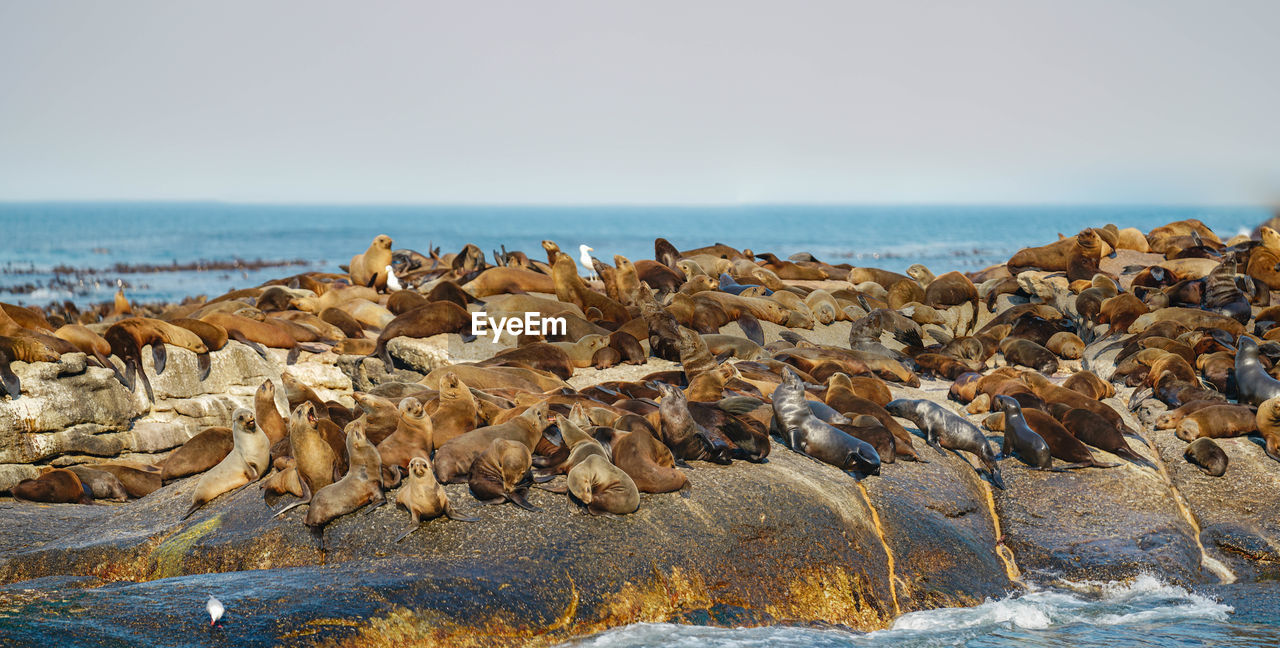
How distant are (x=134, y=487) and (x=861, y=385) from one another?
6442 mm

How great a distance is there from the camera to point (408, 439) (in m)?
6.49

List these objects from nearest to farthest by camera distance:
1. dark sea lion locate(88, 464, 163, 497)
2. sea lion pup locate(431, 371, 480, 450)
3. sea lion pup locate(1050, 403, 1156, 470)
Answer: sea lion pup locate(431, 371, 480, 450), sea lion pup locate(1050, 403, 1156, 470), dark sea lion locate(88, 464, 163, 497)

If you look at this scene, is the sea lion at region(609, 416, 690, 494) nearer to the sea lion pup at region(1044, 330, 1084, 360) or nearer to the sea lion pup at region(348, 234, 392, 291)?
the sea lion pup at region(1044, 330, 1084, 360)

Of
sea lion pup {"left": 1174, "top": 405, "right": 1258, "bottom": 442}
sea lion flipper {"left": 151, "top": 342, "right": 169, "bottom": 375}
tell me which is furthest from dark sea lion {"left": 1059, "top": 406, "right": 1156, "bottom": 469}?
sea lion flipper {"left": 151, "top": 342, "right": 169, "bottom": 375}

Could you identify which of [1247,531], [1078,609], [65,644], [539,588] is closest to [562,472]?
[539,588]

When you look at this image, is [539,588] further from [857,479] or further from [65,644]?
[857,479]

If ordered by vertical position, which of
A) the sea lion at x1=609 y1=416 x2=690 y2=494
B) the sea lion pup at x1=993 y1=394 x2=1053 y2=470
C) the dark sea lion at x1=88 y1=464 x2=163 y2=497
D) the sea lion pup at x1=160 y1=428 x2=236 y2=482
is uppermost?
the sea lion at x1=609 y1=416 x2=690 y2=494

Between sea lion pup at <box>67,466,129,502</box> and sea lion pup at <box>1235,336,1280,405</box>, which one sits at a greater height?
sea lion pup at <box>1235,336,1280,405</box>

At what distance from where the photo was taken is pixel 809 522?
6129 millimetres

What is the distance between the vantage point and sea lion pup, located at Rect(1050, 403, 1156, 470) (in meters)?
7.86

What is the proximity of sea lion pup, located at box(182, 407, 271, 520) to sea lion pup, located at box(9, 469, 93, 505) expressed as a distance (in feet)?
6.65

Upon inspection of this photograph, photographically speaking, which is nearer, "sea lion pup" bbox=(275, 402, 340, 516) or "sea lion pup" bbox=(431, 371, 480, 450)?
"sea lion pup" bbox=(275, 402, 340, 516)

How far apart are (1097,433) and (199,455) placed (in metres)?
7.29

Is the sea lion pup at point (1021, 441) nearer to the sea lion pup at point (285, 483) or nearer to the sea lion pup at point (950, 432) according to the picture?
the sea lion pup at point (950, 432)
